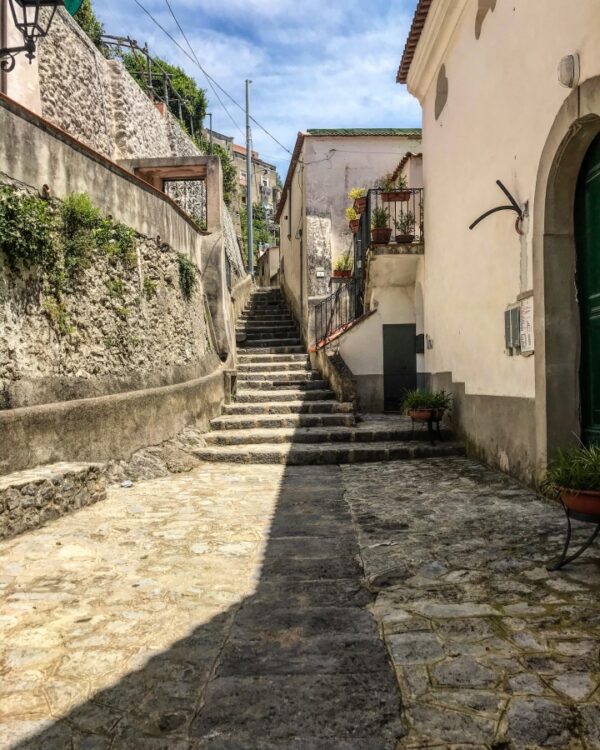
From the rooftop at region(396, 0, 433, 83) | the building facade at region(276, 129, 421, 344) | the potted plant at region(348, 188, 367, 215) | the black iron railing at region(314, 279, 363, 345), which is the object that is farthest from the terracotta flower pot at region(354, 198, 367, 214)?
the rooftop at region(396, 0, 433, 83)

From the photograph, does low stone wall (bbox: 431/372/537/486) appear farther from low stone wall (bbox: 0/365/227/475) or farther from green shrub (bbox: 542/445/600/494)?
low stone wall (bbox: 0/365/227/475)

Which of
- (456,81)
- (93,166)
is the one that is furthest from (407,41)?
(93,166)

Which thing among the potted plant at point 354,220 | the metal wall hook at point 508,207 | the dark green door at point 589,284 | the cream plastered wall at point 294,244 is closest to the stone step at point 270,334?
the cream plastered wall at point 294,244

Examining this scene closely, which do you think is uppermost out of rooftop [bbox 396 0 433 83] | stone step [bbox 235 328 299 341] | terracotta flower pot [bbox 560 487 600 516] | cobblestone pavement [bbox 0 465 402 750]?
rooftop [bbox 396 0 433 83]

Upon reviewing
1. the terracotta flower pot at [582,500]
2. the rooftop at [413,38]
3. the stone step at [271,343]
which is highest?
the rooftop at [413,38]

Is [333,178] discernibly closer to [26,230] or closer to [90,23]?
[26,230]

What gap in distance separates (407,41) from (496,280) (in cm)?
466

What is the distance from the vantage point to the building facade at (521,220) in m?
4.85

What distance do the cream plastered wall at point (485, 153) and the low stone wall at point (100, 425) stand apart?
152 inches

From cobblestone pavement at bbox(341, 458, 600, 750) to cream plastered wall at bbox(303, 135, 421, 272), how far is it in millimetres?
10532

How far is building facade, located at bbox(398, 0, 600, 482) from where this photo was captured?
191 inches

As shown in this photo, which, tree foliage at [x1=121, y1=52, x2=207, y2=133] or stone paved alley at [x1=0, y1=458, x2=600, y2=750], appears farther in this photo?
tree foliage at [x1=121, y1=52, x2=207, y2=133]

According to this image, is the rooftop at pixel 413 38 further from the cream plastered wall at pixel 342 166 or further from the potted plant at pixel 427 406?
the potted plant at pixel 427 406

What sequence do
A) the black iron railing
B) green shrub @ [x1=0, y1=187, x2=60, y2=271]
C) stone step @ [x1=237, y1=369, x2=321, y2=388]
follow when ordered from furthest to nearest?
the black iron railing → stone step @ [x1=237, y1=369, x2=321, y2=388] → green shrub @ [x1=0, y1=187, x2=60, y2=271]
